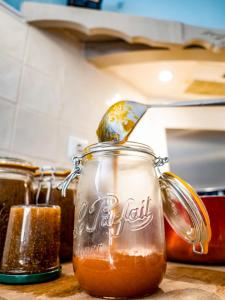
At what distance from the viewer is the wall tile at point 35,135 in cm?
84

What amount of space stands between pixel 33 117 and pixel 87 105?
300 mm

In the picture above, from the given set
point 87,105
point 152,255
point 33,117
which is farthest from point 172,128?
point 152,255

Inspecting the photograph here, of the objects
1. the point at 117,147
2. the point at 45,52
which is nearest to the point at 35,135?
the point at 45,52

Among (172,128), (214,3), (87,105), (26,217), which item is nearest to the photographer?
(26,217)

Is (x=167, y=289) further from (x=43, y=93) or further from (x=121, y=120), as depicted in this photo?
(x=43, y=93)

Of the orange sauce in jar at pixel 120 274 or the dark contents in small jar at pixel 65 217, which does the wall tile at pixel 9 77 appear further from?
the orange sauce in jar at pixel 120 274

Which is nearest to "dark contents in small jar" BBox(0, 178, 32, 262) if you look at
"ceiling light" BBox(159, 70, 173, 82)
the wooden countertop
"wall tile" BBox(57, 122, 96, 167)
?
the wooden countertop

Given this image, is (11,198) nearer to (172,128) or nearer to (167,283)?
(167,283)

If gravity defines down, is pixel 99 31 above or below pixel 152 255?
above

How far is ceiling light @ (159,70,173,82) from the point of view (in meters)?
1.27

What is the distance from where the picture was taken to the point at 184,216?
0.36 m

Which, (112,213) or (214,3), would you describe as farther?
(214,3)

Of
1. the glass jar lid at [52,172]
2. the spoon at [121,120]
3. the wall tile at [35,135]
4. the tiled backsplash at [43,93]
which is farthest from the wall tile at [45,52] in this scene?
A: the spoon at [121,120]

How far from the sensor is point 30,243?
0.39 m
